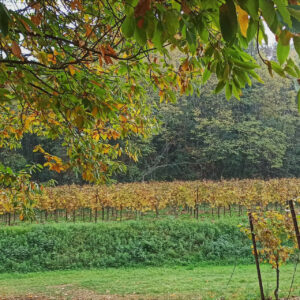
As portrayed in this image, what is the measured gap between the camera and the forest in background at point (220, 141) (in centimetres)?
2717

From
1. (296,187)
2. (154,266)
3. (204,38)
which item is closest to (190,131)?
(296,187)

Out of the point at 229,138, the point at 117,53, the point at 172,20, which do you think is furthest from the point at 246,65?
the point at 229,138

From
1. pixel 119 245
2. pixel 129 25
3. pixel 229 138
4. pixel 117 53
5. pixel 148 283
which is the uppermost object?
pixel 229 138

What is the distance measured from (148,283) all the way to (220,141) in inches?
828

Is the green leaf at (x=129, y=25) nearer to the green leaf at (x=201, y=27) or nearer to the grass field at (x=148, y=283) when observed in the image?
the green leaf at (x=201, y=27)

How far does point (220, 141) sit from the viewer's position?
27594 millimetres

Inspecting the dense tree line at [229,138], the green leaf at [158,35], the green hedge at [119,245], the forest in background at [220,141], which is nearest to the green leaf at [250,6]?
the green leaf at [158,35]

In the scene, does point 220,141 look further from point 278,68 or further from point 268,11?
point 268,11

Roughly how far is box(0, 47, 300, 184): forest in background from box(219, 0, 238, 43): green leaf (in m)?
25.7

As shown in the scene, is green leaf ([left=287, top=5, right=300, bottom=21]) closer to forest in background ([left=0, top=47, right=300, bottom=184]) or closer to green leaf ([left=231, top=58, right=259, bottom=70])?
green leaf ([left=231, top=58, right=259, bottom=70])

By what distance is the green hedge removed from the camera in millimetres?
10250

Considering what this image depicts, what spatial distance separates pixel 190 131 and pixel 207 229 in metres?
18.2

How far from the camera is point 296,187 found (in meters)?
18.4

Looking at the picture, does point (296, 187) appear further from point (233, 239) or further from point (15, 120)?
point (15, 120)
